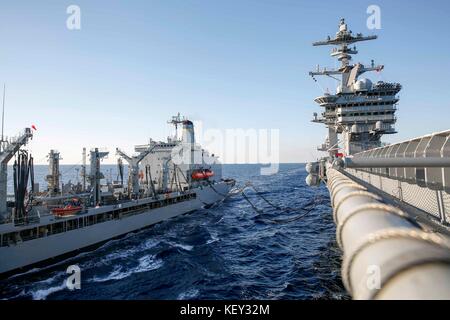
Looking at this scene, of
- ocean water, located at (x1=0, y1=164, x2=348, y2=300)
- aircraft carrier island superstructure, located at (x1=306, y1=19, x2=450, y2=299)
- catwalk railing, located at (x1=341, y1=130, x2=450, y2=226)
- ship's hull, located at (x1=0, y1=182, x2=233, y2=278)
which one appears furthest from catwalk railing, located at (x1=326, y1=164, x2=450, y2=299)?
ship's hull, located at (x1=0, y1=182, x2=233, y2=278)

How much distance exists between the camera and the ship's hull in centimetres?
2103

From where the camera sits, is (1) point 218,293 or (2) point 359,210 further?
(1) point 218,293

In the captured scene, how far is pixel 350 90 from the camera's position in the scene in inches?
1849

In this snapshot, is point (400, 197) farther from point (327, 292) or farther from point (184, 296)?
point (184, 296)

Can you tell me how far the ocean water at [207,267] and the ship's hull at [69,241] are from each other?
94 cm

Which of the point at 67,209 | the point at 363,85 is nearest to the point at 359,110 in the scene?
the point at 363,85

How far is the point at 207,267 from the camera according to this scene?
20.5 metres

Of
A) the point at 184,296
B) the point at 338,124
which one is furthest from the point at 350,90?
the point at 184,296

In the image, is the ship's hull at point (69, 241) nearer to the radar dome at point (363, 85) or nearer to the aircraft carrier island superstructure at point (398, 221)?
the aircraft carrier island superstructure at point (398, 221)

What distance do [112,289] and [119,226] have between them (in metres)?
14.3

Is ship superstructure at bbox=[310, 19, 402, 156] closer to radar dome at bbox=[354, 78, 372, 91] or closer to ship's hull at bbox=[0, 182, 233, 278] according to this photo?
radar dome at bbox=[354, 78, 372, 91]

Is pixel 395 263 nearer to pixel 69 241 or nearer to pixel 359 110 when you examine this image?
pixel 69 241

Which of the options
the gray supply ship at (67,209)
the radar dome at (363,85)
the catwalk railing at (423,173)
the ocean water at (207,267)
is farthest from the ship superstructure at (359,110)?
the catwalk railing at (423,173)

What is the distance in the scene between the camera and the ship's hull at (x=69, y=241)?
21.0 meters
